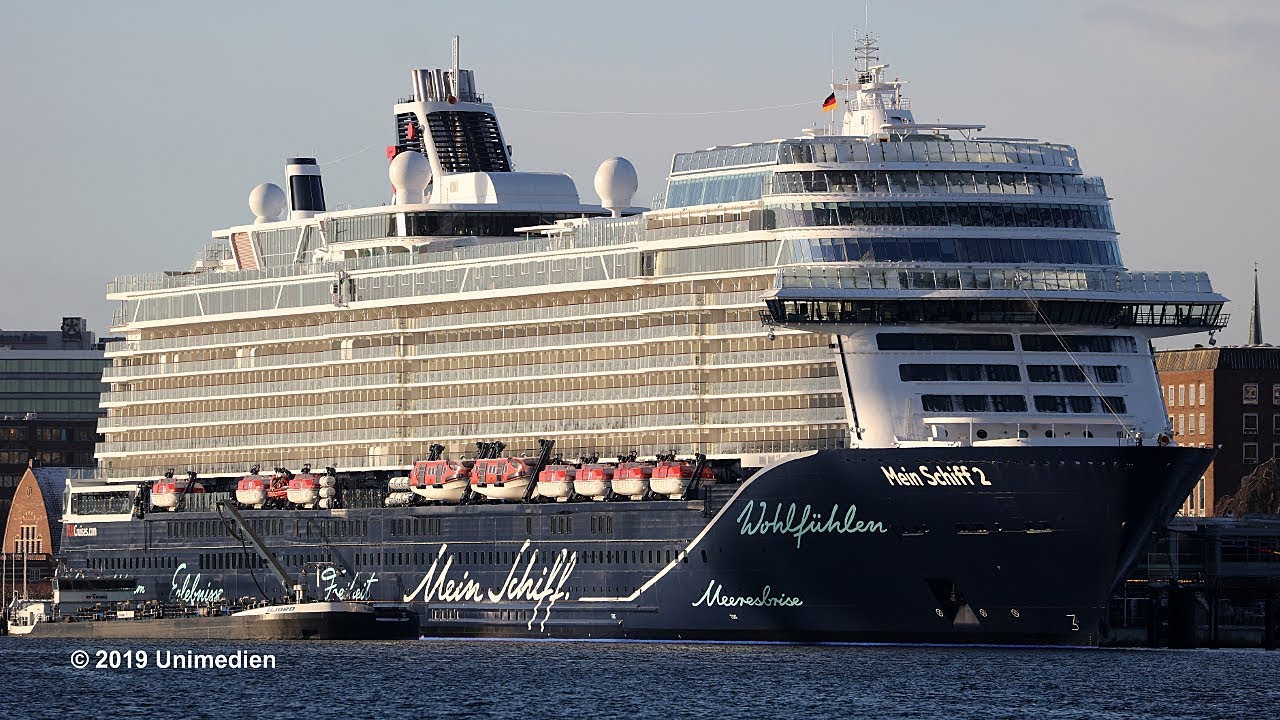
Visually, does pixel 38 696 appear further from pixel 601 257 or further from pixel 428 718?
pixel 601 257

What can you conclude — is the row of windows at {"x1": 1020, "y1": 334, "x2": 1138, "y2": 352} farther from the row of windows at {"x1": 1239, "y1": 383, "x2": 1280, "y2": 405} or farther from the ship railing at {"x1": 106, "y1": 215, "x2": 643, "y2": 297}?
the row of windows at {"x1": 1239, "y1": 383, "x2": 1280, "y2": 405}

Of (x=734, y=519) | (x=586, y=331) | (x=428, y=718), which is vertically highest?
(x=586, y=331)

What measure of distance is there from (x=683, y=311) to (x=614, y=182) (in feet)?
45.2

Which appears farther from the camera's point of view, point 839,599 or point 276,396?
point 276,396

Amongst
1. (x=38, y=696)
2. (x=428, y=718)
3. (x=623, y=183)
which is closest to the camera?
(x=428, y=718)

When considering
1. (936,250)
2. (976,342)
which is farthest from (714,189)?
(976,342)

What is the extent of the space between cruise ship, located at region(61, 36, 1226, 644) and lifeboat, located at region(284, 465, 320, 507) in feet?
0.36

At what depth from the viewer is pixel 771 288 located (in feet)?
300

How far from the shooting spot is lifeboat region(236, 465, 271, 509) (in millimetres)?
109062

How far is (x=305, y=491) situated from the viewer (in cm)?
10712

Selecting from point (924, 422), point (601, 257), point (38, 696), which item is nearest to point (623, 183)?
point (601, 257)

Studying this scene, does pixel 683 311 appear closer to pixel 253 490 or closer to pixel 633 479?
pixel 633 479

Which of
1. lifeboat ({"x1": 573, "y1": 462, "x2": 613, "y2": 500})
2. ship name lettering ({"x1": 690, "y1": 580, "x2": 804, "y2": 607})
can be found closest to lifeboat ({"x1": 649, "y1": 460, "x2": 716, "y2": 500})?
lifeboat ({"x1": 573, "y1": 462, "x2": 613, "y2": 500})

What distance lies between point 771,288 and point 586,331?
10003mm
